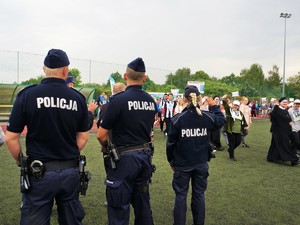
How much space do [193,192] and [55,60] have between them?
7.99ft

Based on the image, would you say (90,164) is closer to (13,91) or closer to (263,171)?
(263,171)

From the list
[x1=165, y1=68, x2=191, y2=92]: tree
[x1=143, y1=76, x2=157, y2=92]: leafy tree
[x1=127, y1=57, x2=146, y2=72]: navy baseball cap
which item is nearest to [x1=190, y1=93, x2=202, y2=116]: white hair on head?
[x1=127, y1=57, x2=146, y2=72]: navy baseball cap

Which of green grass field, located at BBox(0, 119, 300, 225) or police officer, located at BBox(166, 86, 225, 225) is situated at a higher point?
police officer, located at BBox(166, 86, 225, 225)

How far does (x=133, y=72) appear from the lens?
3.52 meters

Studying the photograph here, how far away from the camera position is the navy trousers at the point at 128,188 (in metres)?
3.26

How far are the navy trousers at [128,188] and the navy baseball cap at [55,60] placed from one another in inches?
45.9

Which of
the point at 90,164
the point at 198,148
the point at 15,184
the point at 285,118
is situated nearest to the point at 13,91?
the point at 90,164

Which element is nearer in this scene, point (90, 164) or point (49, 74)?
point (49, 74)

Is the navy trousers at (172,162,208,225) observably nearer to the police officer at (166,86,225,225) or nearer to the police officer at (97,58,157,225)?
the police officer at (166,86,225,225)

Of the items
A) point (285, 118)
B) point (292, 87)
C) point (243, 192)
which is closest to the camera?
point (243, 192)

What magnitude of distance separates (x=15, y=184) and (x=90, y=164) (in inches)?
87.3

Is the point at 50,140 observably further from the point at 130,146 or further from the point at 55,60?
the point at 130,146

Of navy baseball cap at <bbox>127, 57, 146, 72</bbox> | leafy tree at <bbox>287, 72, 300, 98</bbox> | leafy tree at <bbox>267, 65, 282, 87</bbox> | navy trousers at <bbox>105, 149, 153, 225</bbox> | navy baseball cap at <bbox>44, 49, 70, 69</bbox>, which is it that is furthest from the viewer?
leafy tree at <bbox>267, 65, 282, 87</bbox>

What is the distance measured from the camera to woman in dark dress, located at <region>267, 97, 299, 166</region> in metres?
8.73
